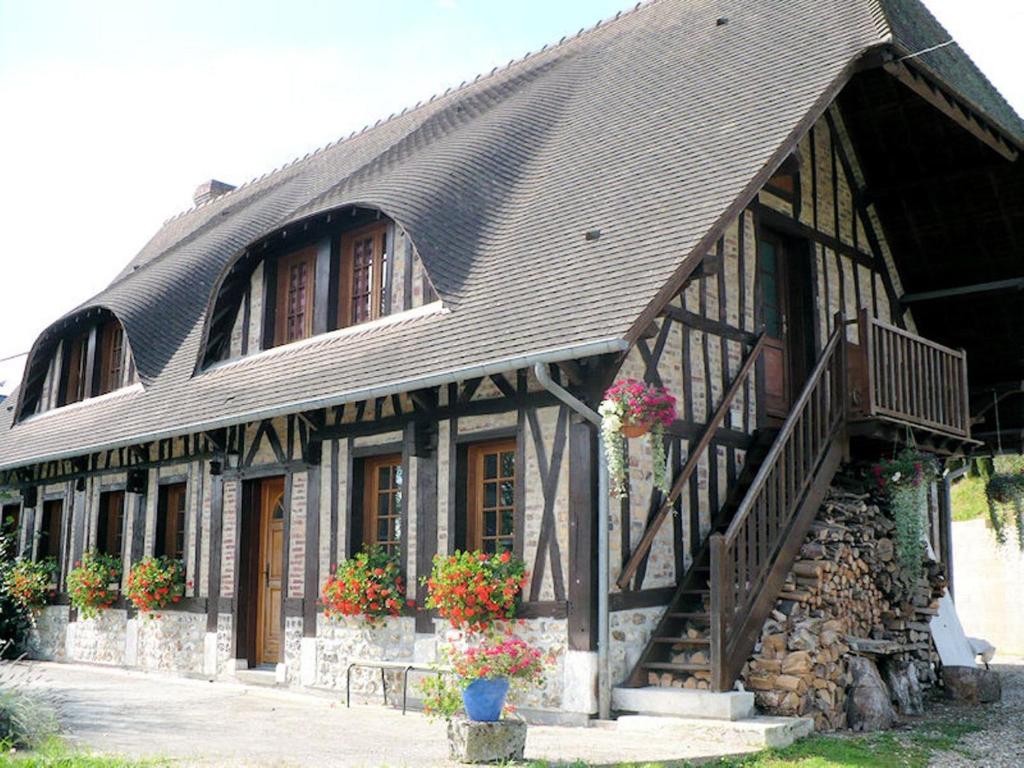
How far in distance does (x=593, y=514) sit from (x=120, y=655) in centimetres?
808

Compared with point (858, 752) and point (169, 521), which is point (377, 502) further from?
point (858, 752)

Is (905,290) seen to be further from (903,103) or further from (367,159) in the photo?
(367,159)

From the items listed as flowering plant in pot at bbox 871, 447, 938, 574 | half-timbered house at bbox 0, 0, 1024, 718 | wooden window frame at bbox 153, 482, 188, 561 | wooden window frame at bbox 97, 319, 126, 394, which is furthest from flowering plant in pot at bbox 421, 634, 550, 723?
wooden window frame at bbox 97, 319, 126, 394

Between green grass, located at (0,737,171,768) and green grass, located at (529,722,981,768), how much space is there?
2.27m

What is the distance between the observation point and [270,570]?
12422mm

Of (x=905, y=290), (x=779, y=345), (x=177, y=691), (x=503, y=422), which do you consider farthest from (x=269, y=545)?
(x=905, y=290)

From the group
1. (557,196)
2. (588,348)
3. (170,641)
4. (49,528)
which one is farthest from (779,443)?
(49,528)

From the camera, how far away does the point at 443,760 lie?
6.90 m

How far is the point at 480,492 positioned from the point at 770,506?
2457mm

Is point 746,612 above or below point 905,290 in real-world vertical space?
below

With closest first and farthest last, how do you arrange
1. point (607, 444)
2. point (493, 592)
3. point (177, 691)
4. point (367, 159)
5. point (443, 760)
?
point (443, 760) < point (607, 444) < point (493, 592) < point (177, 691) < point (367, 159)

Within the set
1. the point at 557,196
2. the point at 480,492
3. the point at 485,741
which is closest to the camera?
the point at 485,741

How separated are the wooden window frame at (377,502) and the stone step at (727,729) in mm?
3160

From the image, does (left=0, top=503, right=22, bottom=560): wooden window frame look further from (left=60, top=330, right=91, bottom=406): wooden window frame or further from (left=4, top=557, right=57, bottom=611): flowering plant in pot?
(left=60, top=330, right=91, bottom=406): wooden window frame
